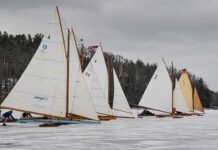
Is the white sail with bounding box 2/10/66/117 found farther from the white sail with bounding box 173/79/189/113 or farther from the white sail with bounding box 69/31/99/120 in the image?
the white sail with bounding box 173/79/189/113

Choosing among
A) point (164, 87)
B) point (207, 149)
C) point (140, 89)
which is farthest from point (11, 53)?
point (207, 149)

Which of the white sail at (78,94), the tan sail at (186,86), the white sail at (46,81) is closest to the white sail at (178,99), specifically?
the tan sail at (186,86)

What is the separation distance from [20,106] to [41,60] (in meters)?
3.93

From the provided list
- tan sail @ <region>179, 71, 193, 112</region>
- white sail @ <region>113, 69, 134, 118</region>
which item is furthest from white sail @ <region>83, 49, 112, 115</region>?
tan sail @ <region>179, 71, 193, 112</region>

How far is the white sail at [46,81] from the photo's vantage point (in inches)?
1534

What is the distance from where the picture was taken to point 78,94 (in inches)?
1601

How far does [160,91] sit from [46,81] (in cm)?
3124

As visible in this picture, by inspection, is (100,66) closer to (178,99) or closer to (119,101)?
(119,101)

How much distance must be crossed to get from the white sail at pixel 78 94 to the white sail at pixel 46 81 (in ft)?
3.11

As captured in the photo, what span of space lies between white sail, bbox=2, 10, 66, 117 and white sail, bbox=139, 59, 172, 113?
28683 mm

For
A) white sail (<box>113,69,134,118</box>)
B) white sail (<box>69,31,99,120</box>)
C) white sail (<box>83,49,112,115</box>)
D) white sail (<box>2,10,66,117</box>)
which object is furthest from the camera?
white sail (<box>113,69,134,118</box>)

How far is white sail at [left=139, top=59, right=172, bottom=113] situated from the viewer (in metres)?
67.7

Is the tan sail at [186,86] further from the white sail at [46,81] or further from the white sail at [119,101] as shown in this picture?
the white sail at [46,81]

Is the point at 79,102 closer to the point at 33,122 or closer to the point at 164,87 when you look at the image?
the point at 33,122
